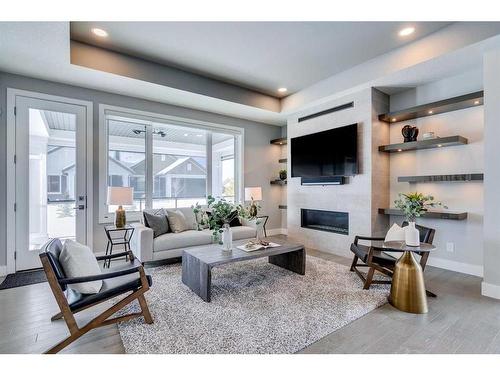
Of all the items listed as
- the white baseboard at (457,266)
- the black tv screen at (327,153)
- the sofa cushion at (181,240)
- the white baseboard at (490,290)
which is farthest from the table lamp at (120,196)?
the white baseboard at (457,266)

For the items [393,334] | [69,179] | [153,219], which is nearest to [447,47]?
[393,334]

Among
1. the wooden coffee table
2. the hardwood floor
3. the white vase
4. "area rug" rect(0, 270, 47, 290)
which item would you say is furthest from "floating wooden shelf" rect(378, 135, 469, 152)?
"area rug" rect(0, 270, 47, 290)

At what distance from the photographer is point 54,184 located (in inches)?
146

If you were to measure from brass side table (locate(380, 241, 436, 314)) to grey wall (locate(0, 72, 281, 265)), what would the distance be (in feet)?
12.3

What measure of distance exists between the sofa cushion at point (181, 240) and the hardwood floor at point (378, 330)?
123 cm

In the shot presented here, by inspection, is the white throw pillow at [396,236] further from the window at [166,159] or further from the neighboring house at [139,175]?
the neighboring house at [139,175]

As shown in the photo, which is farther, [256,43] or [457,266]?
[457,266]

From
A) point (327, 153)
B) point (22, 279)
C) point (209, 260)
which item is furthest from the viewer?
point (327, 153)

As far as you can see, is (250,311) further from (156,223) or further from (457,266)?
(457,266)

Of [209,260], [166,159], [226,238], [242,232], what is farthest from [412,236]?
[166,159]

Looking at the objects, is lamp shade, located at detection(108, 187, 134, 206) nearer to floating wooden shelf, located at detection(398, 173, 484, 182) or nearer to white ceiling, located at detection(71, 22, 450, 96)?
white ceiling, located at detection(71, 22, 450, 96)

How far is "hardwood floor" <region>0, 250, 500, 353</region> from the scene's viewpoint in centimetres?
183

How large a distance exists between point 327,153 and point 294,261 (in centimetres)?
211
